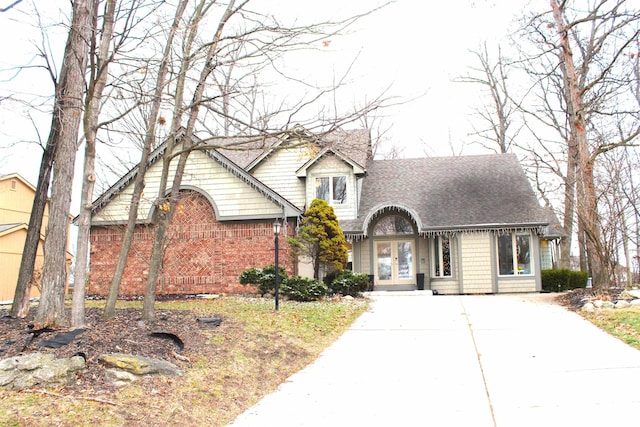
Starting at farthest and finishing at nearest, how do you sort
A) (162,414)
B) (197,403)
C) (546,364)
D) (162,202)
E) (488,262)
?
(488,262) → (162,202) → (546,364) → (197,403) → (162,414)

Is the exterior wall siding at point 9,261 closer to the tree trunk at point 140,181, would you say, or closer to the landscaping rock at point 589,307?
the tree trunk at point 140,181

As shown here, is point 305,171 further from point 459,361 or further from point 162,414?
point 162,414

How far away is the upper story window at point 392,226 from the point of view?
20.6 metres

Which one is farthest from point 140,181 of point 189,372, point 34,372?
point 34,372

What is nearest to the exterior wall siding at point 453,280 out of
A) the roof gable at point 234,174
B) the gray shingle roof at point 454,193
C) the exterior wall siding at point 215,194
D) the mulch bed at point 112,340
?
the gray shingle roof at point 454,193

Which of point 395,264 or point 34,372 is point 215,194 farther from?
point 34,372

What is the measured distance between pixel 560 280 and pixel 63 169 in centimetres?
1856

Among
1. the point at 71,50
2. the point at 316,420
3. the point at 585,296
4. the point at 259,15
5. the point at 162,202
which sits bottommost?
the point at 316,420

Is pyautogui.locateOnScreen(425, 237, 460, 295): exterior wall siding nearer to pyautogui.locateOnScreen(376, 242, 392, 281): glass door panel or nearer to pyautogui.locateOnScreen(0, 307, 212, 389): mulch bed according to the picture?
pyautogui.locateOnScreen(376, 242, 392, 281): glass door panel

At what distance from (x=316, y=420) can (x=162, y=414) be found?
1.62m

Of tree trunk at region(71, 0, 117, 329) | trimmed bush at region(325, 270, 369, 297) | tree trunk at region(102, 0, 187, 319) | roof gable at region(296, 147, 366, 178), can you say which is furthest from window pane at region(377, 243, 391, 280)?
tree trunk at region(71, 0, 117, 329)

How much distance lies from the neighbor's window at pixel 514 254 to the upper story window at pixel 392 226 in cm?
343

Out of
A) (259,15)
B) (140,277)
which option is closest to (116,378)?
(259,15)

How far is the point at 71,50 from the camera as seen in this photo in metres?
8.61
